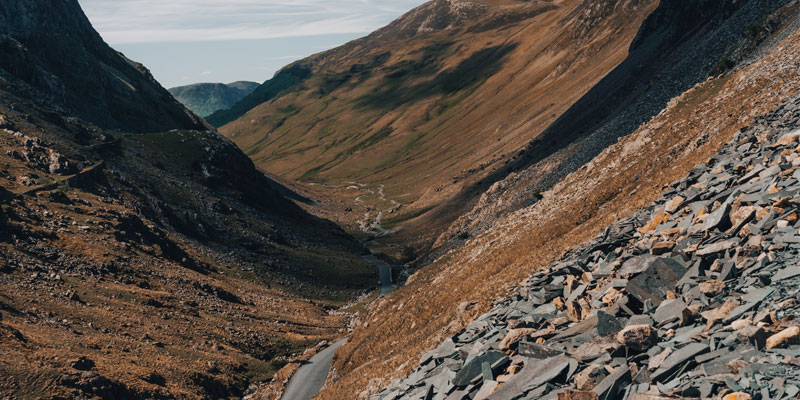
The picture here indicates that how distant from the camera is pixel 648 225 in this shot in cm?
2142

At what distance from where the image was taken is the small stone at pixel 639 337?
Result: 530 inches

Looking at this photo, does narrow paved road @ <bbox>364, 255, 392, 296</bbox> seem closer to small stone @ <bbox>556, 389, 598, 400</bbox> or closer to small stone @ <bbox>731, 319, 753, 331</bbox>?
small stone @ <bbox>556, 389, 598, 400</bbox>

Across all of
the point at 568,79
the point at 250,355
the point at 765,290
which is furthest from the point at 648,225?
the point at 568,79

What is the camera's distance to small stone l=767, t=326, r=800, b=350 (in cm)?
1079

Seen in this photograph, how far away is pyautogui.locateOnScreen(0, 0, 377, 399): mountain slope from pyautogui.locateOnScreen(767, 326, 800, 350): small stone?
39.1m

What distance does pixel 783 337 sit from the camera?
428 inches

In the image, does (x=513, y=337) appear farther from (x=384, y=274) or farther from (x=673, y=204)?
(x=384, y=274)

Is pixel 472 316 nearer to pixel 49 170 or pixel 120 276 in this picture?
pixel 120 276

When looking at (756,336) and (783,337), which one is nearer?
(783,337)

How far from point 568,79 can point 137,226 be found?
527 ft

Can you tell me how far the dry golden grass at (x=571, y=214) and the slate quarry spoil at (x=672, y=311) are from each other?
5.94 metres

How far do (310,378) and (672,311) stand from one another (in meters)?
43.8

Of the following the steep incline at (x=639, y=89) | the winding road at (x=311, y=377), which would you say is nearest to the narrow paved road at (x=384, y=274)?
the steep incline at (x=639, y=89)

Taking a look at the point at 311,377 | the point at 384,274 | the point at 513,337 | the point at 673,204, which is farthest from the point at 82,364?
the point at 384,274
